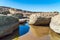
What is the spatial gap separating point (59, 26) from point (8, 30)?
105 inches

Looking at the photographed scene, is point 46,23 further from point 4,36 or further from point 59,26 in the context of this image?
point 4,36

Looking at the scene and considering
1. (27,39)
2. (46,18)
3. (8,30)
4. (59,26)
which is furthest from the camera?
(46,18)

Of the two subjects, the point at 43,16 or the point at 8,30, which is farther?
the point at 43,16

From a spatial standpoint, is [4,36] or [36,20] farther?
[36,20]

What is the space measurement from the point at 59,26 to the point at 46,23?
2.87 m

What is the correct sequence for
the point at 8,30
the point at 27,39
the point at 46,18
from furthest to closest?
the point at 46,18
the point at 8,30
the point at 27,39

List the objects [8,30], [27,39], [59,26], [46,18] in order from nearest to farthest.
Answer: [27,39] < [8,30] < [59,26] < [46,18]

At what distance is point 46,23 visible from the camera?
9.02 meters

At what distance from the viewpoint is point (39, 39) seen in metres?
5.25

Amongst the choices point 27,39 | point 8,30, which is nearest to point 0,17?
point 8,30

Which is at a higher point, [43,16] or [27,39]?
[43,16]

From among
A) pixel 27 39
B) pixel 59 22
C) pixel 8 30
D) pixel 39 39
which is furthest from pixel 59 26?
pixel 8 30

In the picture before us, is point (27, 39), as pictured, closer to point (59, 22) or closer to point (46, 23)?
point (59, 22)

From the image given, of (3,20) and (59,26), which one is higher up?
(3,20)
